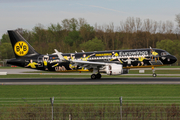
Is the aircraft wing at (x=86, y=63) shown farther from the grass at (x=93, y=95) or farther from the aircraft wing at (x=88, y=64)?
the grass at (x=93, y=95)

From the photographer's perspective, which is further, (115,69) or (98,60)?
(98,60)

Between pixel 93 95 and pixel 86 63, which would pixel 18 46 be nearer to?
pixel 86 63

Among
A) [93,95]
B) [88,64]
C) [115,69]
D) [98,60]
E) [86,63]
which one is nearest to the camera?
[93,95]

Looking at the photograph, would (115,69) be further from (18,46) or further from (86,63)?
(18,46)

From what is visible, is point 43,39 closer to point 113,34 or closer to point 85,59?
point 113,34

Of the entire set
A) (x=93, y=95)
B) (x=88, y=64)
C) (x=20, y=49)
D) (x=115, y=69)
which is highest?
(x=20, y=49)

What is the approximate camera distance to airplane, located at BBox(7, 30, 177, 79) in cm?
3528

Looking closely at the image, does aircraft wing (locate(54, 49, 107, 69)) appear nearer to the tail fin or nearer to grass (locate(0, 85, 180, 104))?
the tail fin

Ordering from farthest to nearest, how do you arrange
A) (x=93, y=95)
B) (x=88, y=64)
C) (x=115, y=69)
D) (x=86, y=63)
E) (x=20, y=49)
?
(x=20, y=49) < (x=88, y=64) < (x=86, y=63) < (x=115, y=69) < (x=93, y=95)

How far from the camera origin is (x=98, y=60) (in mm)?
37344

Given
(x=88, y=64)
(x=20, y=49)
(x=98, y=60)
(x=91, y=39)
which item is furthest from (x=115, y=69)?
(x=91, y=39)

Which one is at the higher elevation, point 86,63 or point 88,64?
point 86,63

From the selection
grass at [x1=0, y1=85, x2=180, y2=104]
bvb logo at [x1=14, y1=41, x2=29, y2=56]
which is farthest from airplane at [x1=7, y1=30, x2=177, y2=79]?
grass at [x1=0, y1=85, x2=180, y2=104]

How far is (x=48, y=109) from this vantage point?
12.6m
